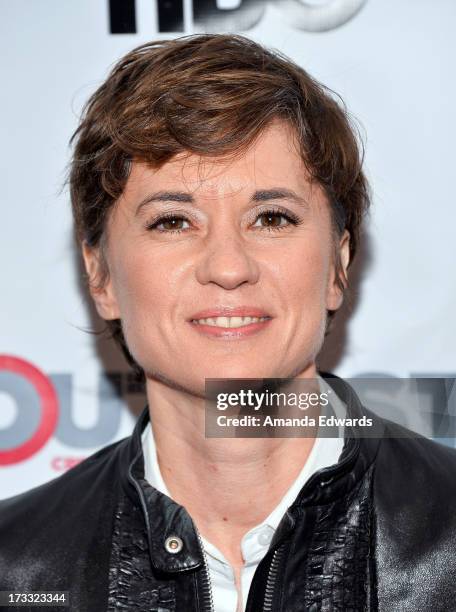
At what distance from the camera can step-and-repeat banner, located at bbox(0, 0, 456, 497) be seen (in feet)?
7.72

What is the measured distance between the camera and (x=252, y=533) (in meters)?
1.85

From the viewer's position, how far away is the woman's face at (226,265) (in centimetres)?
177

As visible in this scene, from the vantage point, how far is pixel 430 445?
196cm

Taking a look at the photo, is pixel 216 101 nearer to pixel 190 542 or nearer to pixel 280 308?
pixel 280 308

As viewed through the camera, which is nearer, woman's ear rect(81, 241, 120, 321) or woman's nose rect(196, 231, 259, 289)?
woman's nose rect(196, 231, 259, 289)

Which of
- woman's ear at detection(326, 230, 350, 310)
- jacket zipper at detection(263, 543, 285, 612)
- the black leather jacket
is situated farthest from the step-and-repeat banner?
jacket zipper at detection(263, 543, 285, 612)

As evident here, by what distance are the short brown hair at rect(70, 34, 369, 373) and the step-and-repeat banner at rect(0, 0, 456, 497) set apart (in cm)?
30

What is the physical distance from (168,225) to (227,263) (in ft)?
0.71

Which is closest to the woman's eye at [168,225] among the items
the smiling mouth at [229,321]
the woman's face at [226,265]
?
the woman's face at [226,265]

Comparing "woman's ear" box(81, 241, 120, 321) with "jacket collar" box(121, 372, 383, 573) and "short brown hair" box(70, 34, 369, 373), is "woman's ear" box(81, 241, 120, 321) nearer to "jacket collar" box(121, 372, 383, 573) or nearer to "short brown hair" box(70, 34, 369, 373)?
"short brown hair" box(70, 34, 369, 373)

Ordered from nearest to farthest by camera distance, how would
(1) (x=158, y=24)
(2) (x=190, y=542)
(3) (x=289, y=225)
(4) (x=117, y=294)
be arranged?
(2) (x=190, y=542) → (3) (x=289, y=225) → (4) (x=117, y=294) → (1) (x=158, y=24)

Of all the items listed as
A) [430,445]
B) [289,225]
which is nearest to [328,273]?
[289,225]

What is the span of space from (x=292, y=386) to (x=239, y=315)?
297 mm

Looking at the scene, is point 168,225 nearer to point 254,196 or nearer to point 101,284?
point 254,196
